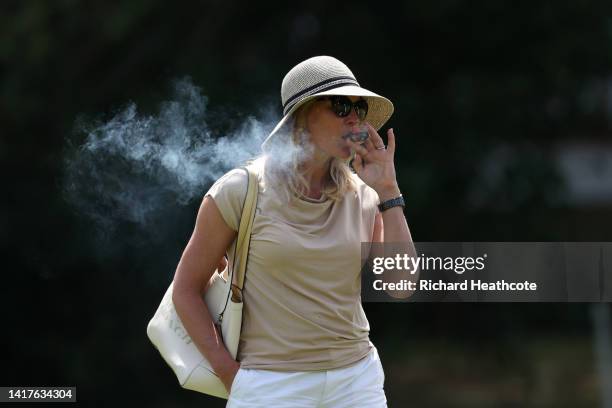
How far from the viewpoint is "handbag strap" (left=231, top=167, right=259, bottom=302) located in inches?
90.3

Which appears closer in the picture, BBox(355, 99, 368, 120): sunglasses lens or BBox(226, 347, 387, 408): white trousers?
BBox(226, 347, 387, 408): white trousers

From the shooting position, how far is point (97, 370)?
22.8 feet

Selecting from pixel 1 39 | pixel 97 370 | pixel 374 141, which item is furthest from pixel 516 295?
pixel 1 39

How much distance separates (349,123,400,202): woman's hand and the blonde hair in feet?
0.12

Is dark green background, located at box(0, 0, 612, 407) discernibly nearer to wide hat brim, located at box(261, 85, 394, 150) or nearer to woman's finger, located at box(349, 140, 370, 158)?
wide hat brim, located at box(261, 85, 394, 150)

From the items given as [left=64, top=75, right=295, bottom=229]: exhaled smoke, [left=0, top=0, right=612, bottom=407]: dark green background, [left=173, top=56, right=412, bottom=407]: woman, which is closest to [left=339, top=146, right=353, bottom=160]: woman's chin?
[left=173, top=56, right=412, bottom=407]: woman

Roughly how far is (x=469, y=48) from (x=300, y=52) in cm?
142

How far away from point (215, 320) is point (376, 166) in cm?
54

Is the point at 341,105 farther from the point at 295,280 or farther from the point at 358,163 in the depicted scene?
the point at 295,280

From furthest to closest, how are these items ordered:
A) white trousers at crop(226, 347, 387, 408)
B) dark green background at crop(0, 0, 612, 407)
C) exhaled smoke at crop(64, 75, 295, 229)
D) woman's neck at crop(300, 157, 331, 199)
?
dark green background at crop(0, 0, 612, 407), exhaled smoke at crop(64, 75, 295, 229), woman's neck at crop(300, 157, 331, 199), white trousers at crop(226, 347, 387, 408)

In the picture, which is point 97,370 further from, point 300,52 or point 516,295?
point 516,295

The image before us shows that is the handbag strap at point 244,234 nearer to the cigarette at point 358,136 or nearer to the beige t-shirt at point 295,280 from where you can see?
the beige t-shirt at point 295,280

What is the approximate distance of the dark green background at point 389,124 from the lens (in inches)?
266

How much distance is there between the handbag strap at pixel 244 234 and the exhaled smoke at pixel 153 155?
0.11m
